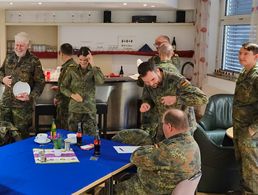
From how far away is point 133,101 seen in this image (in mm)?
5801

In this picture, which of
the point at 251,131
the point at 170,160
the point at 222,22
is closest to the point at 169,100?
the point at 251,131

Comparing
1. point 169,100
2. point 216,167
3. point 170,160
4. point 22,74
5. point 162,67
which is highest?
point 162,67

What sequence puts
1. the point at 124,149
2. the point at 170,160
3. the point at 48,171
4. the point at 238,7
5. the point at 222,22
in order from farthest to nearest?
the point at 222,22, the point at 238,7, the point at 124,149, the point at 48,171, the point at 170,160

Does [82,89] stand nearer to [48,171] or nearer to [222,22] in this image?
[48,171]

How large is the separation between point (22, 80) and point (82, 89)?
25.8 inches

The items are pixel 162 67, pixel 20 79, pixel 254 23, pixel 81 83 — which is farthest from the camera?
pixel 254 23

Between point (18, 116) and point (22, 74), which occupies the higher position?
point (22, 74)

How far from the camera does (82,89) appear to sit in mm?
4137

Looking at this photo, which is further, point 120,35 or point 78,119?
point 120,35

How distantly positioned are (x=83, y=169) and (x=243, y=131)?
1702mm

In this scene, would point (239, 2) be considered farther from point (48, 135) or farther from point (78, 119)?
point (48, 135)

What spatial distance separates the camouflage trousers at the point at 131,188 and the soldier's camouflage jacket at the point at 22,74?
1797mm

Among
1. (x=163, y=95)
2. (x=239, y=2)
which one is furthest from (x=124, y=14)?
(x=163, y=95)

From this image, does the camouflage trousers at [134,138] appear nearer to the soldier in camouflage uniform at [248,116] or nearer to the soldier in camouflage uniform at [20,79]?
the soldier in camouflage uniform at [248,116]
